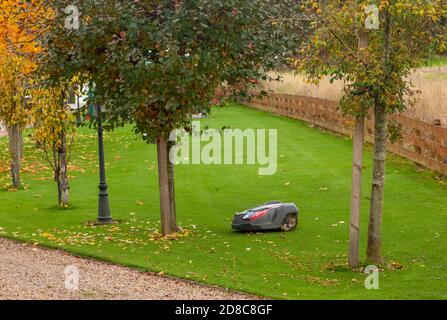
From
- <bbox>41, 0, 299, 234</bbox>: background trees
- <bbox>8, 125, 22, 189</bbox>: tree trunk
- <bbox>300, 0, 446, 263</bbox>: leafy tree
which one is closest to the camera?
<bbox>300, 0, 446, 263</bbox>: leafy tree

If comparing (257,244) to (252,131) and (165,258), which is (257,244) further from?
(252,131)

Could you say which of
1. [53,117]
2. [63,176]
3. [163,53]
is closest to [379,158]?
[163,53]

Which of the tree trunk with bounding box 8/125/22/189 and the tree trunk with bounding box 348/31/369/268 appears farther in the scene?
the tree trunk with bounding box 8/125/22/189

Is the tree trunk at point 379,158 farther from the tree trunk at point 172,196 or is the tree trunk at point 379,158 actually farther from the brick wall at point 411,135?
the tree trunk at point 172,196

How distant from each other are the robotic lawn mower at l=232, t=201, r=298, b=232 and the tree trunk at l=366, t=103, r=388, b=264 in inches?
154

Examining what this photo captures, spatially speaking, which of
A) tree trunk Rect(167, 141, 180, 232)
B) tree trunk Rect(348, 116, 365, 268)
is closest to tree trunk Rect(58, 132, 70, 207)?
tree trunk Rect(167, 141, 180, 232)

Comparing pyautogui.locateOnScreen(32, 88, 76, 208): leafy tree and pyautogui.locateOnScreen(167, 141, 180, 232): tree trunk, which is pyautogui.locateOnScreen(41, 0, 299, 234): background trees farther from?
pyautogui.locateOnScreen(32, 88, 76, 208): leafy tree

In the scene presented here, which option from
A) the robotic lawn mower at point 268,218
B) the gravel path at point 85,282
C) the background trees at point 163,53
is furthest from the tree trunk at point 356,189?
the robotic lawn mower at point 268,218

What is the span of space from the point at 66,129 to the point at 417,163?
11209mm

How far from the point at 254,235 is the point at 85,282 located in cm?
550

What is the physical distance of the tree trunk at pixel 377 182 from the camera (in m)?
16.1

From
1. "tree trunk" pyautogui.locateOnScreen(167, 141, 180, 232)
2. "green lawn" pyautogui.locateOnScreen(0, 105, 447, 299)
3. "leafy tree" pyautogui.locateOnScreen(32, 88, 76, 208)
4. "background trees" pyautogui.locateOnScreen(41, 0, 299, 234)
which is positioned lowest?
"green lawn" pyautogui.locateOnScreen(0, 105, 447, 299)

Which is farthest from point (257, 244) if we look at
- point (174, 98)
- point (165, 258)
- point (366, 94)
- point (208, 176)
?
point (208, 176)

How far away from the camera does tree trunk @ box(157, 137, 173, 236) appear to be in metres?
20.2
